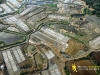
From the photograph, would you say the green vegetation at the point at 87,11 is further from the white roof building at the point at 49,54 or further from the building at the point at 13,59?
the building at the point at 13,59

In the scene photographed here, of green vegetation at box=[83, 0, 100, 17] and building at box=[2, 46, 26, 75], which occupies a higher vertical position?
green vegetation at box=[83, 0, 100, 17]

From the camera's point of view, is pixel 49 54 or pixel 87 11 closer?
pixel 49 54

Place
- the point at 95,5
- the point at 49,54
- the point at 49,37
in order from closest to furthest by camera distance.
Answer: the point at 49,54
the point at 49,37
the point at 95,5

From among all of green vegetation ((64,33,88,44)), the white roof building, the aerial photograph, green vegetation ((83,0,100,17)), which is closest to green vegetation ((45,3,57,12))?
the aerial photograph

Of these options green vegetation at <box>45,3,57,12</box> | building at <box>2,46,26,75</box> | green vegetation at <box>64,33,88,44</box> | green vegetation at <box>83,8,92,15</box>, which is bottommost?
building at <box>2,46,26,75</box>

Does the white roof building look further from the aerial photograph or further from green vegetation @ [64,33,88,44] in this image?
green vegetation @ [64,33,88,44]

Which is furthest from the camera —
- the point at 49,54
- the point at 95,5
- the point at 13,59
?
the point at 95,5

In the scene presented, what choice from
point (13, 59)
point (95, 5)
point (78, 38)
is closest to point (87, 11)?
point (95, 5)

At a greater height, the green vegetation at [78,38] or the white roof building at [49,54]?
the green vegetation at [78,38]

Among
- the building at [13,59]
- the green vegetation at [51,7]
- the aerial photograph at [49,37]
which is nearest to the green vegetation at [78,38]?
the aerial photograph at [49,37]

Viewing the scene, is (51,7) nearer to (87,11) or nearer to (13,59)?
(87,11)
